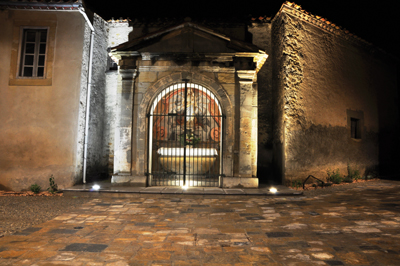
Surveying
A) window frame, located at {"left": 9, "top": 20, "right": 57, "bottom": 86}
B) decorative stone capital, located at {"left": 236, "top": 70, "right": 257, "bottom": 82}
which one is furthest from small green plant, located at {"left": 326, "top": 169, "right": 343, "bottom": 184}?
window frame, located at {"left": 9, "top": 20, "right": 57, "bottom": 86}

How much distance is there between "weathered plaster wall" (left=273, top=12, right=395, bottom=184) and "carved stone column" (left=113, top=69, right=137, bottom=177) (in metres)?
5.21

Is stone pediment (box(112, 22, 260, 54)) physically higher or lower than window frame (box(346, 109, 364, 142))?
higher

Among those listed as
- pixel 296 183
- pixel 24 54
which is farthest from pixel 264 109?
pixel 24 54

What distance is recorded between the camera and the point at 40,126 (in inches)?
332

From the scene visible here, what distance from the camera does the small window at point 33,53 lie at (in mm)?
8766

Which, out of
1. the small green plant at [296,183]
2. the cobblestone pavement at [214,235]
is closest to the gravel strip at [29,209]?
the cobblestone pavement at [214,235]

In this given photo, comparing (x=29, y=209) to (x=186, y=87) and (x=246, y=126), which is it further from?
(x=246, y=126)

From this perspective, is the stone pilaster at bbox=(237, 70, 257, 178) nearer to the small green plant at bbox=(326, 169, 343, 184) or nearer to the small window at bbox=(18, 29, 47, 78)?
the small green plant at bbox=(326, 169, 343, 184)

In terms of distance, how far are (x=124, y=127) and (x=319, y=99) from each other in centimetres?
713

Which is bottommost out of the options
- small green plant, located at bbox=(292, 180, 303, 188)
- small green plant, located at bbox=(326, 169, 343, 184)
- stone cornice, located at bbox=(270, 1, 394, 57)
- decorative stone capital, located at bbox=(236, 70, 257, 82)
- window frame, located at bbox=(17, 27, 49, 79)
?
→ small green plant, located at bbox=(292, 180, 303, 188)

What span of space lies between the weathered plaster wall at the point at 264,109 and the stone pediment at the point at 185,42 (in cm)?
284

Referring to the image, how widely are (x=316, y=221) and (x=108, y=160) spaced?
8.45 meters

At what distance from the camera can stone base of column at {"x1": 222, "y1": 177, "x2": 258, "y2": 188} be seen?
7867mm

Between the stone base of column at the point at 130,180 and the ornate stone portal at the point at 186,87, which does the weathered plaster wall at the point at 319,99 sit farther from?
the stone base of column at the point at 130,180
